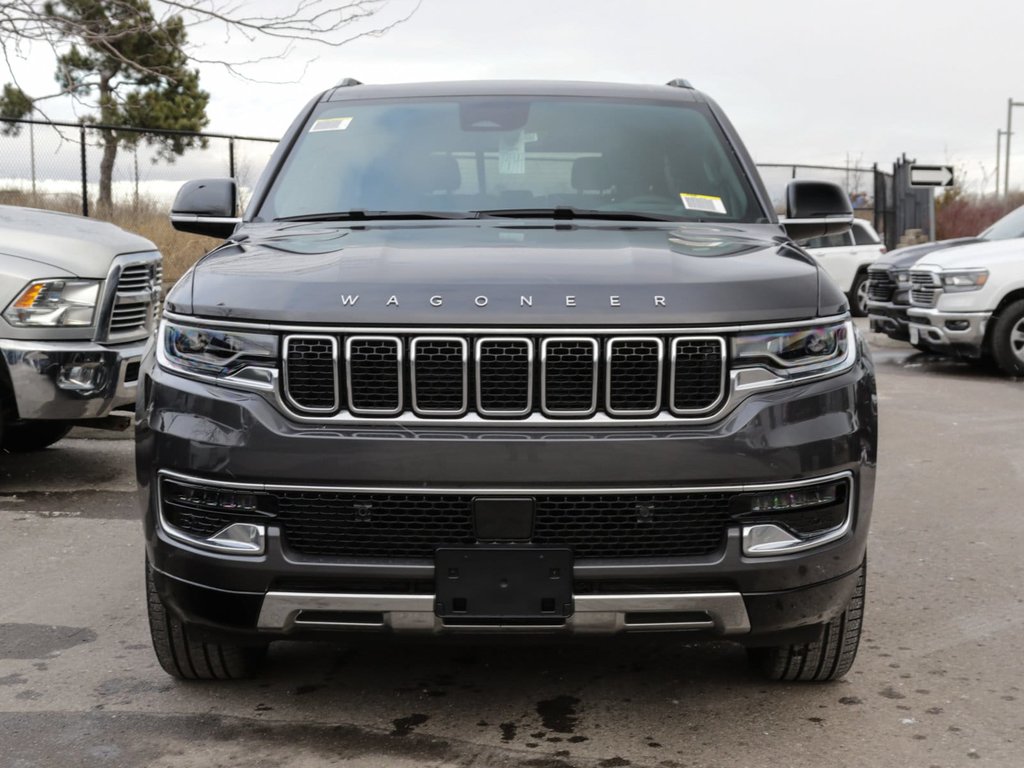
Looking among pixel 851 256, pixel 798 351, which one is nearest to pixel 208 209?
pixel 798 351

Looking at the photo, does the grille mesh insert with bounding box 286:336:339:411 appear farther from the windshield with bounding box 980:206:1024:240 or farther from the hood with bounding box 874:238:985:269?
the windshield with bounding box 980:206:1024:240

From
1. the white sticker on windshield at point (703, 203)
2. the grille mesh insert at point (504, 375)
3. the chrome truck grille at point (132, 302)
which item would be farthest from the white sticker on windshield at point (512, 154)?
the chrome truck grille at point (132, 302)

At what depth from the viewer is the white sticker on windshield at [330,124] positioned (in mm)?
4895

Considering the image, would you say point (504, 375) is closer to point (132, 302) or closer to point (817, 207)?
point (817, 207)

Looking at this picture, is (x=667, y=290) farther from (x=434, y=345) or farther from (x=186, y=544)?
(x=186, y=544)

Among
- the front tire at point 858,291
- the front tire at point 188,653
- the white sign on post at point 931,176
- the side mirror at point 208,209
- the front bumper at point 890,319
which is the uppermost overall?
the side mirror at point 208,209

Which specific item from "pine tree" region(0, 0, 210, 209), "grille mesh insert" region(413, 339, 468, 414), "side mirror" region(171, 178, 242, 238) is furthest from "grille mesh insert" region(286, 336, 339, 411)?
"pine tree" region(0, 0, 210, 209)

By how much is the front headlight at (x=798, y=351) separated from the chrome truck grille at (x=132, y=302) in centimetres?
459

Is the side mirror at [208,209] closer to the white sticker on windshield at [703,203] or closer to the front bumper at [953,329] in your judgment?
the white sticker on windshield at [703,203]

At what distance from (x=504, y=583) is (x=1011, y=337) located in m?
10.7

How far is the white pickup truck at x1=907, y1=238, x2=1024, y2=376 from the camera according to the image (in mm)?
12789

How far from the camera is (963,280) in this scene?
12945 millimetres

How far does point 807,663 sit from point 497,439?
4.41ft

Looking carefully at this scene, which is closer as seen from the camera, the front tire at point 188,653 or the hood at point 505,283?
the hood at point 505,283
